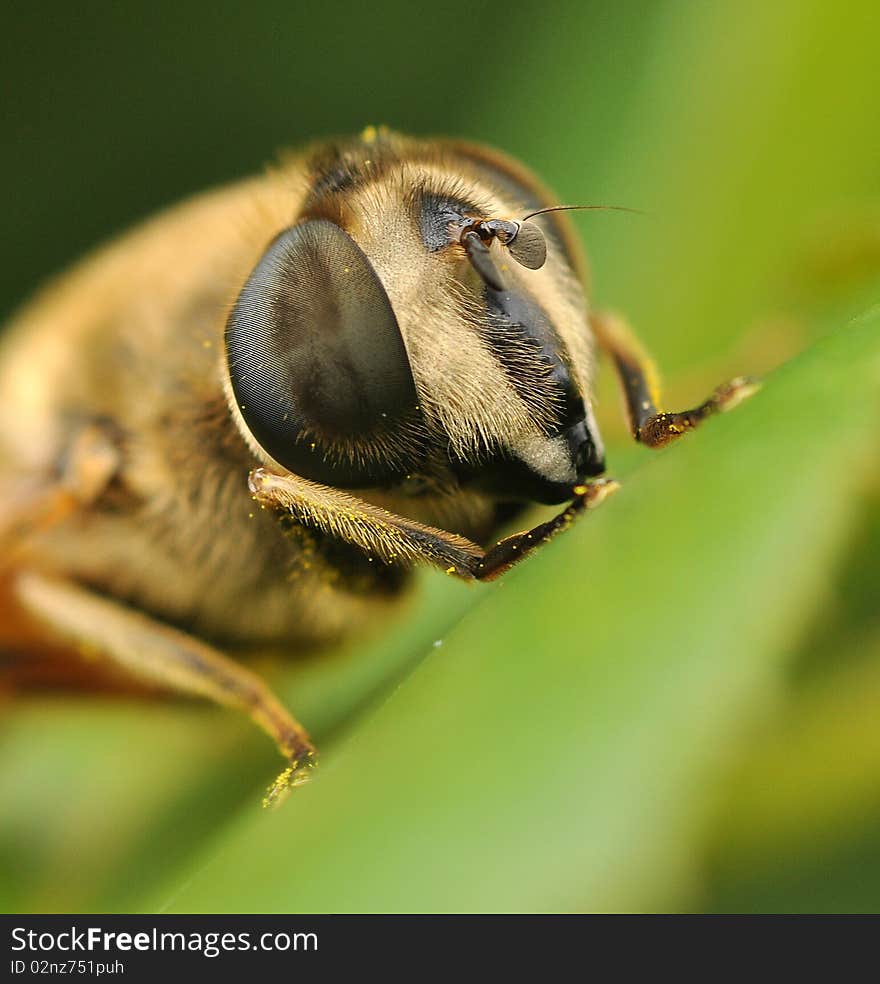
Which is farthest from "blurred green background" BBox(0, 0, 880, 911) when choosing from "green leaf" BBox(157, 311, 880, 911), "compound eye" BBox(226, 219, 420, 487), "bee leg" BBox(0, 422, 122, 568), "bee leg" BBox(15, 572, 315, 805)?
"bee leg" BBox(0, 422, 122, 568)

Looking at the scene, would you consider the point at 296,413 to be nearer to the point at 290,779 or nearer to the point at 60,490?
the point at 290,779

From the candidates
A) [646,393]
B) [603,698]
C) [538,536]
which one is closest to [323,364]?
[538,536]

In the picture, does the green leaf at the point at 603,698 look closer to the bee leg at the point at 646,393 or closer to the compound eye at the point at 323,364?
the bee leg at the point at 646,393

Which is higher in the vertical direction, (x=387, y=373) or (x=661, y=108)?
(x=661, y=108)

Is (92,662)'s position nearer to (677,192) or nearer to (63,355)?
(63,355)
